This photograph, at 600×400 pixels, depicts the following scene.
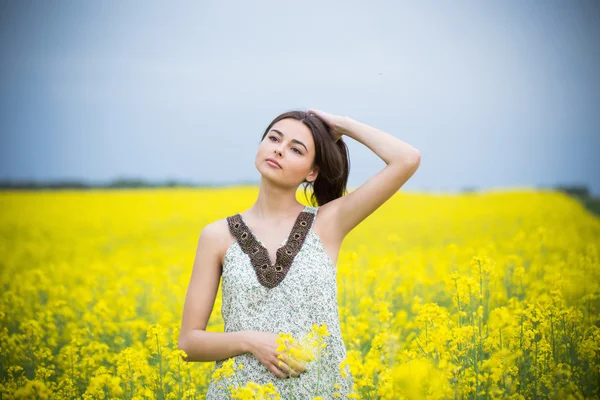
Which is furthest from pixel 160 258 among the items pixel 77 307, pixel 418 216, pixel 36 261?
pixel 418 216

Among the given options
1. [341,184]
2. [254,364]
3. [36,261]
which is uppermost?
[341,184]

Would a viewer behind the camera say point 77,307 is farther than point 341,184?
Yes

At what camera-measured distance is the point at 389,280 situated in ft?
16.2

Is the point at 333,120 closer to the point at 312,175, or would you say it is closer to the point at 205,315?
the point at 312,175

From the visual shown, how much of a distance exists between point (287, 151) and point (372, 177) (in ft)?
1.38

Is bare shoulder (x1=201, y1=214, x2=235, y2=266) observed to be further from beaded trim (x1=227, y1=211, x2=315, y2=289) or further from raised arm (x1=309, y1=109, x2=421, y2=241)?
raised arm (x1=309, y1=109, x2=421, y2=241)

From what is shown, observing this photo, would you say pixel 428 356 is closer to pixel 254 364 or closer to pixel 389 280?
pixel 254 364

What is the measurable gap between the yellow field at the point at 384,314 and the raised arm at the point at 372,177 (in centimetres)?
52

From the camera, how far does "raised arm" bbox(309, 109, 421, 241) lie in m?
2.88

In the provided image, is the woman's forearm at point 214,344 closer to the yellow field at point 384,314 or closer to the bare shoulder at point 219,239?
the yellow field at point 384,314

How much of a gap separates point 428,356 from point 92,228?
13.2 m

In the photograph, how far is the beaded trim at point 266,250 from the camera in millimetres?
2820

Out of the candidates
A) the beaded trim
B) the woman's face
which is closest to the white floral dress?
the beaded trim

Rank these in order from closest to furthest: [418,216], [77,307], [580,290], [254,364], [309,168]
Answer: [254,364] → [309,168] → [580,290] → [77,307] → [418,216]
